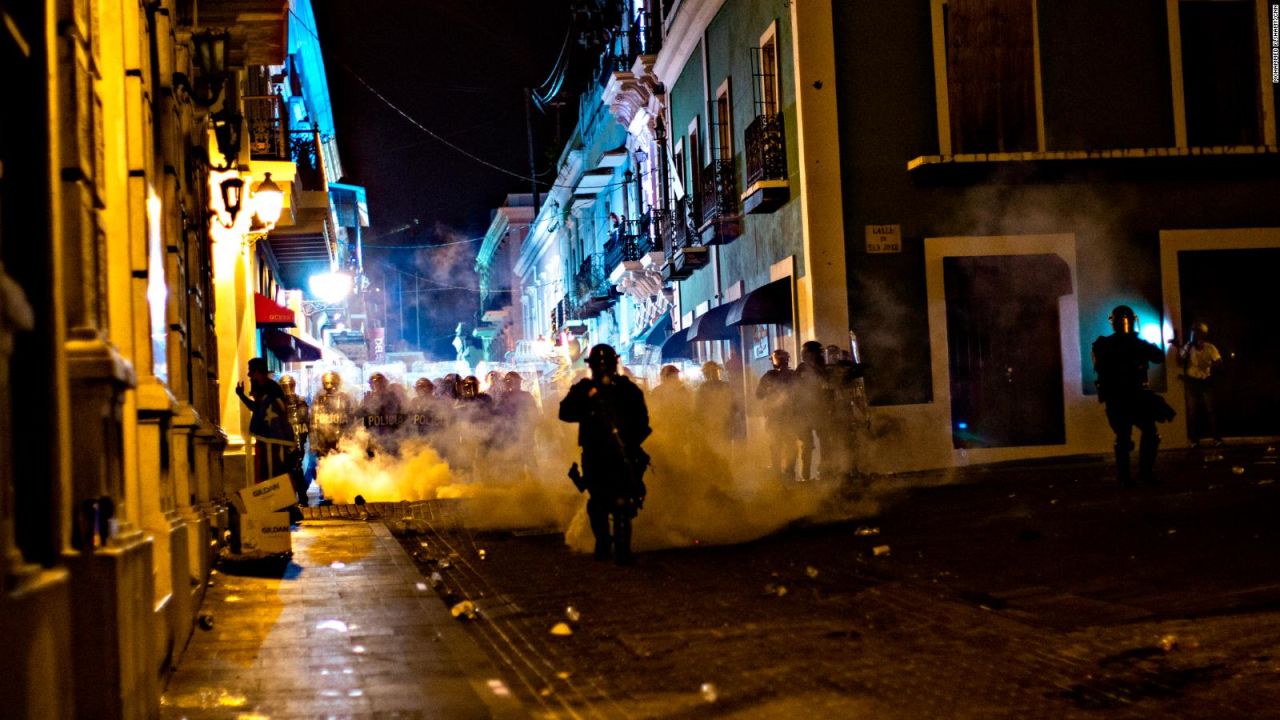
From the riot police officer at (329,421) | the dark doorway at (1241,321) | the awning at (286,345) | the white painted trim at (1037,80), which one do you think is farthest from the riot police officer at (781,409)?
the awning at (286,345)

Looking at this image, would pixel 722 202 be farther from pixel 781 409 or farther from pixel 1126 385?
pixel 1126 385

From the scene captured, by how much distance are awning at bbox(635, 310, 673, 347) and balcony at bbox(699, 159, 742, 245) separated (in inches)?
283

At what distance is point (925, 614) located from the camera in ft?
26.0

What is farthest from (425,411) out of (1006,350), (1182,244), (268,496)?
(1182,244)

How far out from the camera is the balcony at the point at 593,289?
133ft

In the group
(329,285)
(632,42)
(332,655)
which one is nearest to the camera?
(332,655)

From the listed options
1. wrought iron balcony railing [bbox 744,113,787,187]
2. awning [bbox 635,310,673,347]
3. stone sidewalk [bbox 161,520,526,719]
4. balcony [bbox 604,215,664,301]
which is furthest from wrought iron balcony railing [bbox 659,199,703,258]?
stone sidewalk [bbox 161,520,526,719]

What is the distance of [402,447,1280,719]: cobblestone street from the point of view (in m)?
5.92

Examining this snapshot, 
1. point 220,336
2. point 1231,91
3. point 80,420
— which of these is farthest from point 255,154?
point 80,420

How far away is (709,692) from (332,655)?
2.29 meters

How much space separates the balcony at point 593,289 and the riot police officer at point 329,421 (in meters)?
19.9

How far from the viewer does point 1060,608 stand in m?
7.86

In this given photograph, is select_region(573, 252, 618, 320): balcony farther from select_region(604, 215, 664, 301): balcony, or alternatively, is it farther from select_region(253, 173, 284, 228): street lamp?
select_region(253, 173, 284, 228): street lamp

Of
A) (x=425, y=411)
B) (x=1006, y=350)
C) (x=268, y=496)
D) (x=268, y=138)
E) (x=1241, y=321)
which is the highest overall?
(x=268, y=138)
